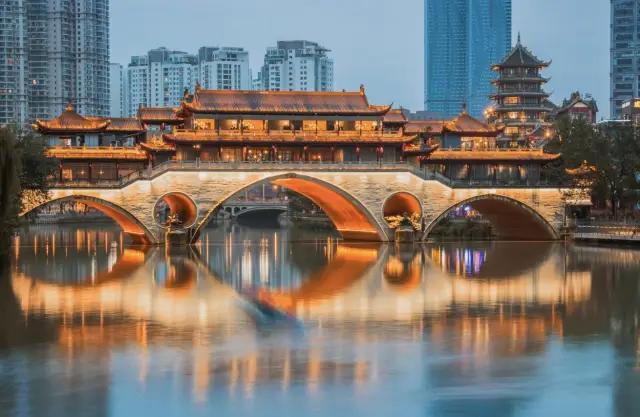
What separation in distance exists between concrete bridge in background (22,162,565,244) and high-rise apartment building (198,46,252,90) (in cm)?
13457

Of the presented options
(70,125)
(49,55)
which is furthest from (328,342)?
(49,55)

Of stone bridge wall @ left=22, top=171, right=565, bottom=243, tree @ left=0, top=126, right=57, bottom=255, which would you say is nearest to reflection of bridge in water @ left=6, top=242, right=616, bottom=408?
tree @ left=0, top=126, right=57, bottom=255

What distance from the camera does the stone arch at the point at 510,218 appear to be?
187 ft

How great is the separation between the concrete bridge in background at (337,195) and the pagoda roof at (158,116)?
6316mm

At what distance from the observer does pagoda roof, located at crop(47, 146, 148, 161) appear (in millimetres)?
54156

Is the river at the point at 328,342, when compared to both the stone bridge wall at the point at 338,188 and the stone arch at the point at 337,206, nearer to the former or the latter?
the stone bridge wall at the point at 338,188

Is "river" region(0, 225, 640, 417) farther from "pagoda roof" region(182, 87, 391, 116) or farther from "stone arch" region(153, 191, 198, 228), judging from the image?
"pagoda roof" region(182, 87, 391, 116)

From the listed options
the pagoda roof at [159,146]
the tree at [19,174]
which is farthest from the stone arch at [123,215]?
the pagoda roof at [159,146]

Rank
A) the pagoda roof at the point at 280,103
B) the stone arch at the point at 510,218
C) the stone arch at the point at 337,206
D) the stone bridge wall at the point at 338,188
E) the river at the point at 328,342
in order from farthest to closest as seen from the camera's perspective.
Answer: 1. the stone arch at the point at 510,218
2. the pagoda roof at the point at 280,103
3. the stone arch at the point at 337,206
4. the stone bridge wall at the point at 338,188
5. the river at the point at 328,342

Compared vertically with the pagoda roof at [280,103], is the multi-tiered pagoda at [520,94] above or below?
above

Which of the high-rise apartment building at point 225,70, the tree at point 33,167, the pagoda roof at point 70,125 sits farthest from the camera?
the high-rise apartment building at point 225,70

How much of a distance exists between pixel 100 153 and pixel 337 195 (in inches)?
517

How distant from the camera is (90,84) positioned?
147750 millimetres

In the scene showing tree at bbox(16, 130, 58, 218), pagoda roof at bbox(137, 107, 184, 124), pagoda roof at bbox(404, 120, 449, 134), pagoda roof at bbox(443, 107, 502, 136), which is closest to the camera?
tree at bbox(16, 130, 58, 218)
